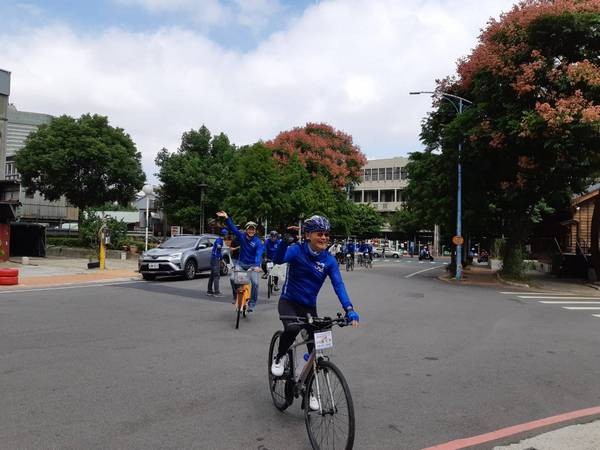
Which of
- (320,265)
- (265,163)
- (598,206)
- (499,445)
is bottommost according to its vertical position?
(499,445)

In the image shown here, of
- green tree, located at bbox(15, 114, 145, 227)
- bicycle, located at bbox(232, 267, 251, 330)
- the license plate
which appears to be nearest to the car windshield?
bicycle, located at bbox(232, 267, 251, 330)

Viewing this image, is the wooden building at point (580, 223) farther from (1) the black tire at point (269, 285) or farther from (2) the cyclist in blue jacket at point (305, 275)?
(2) the cyclist in blue jacket at point (305, 275)

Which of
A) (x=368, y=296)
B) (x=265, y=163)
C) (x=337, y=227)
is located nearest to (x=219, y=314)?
(x=368, y=296)

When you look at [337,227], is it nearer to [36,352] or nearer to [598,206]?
[598,206]

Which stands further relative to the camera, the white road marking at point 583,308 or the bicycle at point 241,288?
the white road marking at point 583,308

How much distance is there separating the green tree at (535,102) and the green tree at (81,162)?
94.3 feet

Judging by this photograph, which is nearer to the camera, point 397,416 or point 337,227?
point 397,416

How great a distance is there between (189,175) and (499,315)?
131 ft

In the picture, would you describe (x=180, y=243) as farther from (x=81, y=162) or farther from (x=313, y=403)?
(x=81, y=162)

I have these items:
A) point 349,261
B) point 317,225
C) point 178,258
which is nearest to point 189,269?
point 178,258

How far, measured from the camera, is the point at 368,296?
1558cm

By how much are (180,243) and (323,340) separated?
16753mm

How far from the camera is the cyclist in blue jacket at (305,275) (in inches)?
188

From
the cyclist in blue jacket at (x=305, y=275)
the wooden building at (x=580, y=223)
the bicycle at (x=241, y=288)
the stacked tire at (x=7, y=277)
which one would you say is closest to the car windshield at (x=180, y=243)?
the stacked tire at (x=7, y=277)
